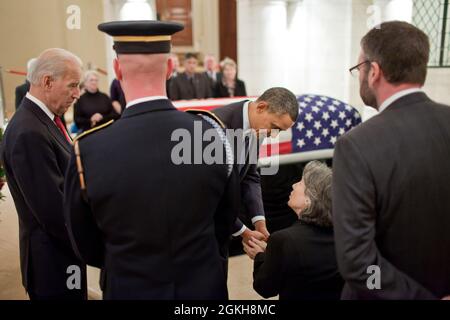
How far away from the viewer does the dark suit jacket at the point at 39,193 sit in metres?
1.83

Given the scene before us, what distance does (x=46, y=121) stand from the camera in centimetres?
Answer: 196

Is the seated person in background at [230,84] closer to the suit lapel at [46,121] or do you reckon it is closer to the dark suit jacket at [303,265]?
the suit lapel at [46,121]

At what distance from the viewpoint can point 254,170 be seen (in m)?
2.44

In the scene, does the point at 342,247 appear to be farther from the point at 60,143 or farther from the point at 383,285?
the point at 60,143

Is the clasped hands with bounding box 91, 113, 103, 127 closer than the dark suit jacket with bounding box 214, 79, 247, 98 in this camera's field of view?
Yes

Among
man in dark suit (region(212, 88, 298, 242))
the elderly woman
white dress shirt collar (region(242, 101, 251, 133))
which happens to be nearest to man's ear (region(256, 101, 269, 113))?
man in dark suit (region(212, 88, 298, 242))

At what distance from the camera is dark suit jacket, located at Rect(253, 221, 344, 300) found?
163cm

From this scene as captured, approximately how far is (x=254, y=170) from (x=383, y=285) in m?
1.19

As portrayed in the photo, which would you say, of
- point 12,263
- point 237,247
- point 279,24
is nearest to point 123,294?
point 237,247

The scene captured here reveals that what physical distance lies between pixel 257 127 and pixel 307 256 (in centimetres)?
106

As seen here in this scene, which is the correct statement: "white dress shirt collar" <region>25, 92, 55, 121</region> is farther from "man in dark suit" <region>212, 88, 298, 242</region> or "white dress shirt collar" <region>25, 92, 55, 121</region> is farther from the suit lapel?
"man in dark suit" <region>212, 88, 298, 242</region>

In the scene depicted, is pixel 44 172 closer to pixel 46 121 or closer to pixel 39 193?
pixel 39 193

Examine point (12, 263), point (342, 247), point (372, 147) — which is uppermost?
point (372, 147)

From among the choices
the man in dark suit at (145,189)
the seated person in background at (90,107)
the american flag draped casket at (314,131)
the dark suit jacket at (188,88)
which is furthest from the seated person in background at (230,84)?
the man in dark suit at (145,189)
